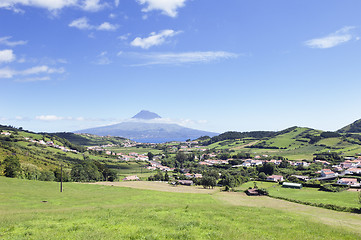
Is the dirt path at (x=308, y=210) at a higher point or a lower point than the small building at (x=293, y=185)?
higher

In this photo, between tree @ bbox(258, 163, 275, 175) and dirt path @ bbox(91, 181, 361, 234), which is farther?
tree @ bbox(258, 163, 275, 175)

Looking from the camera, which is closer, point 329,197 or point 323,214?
point 323,214

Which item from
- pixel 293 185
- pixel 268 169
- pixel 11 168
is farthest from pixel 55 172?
pixel 268 169

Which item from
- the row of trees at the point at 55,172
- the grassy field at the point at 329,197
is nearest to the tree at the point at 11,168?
the row of trees at the point at 55,172

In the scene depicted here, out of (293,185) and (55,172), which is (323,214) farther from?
(55,172)

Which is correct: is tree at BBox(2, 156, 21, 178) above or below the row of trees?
above

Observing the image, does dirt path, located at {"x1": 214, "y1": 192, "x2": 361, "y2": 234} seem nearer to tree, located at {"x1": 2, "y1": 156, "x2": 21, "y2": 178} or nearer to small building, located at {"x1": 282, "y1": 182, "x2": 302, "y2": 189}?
small building, located at {"x1": 282, "y1": 182, "x2": 302, "y2": 189}

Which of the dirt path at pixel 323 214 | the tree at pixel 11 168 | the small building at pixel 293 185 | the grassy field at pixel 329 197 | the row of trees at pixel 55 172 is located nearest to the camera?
the dirt path at pixel 323 214

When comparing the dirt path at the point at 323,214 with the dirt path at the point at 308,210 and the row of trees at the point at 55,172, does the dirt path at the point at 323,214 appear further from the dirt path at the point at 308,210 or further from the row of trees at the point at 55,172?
the row of trees at the point at 55,172

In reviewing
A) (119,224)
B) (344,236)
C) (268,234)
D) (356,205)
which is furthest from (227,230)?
(356,205)

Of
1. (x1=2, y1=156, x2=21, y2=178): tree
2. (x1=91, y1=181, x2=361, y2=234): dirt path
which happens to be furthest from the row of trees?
(x1=91, y1=181, x2=361, y2=234): dirt path

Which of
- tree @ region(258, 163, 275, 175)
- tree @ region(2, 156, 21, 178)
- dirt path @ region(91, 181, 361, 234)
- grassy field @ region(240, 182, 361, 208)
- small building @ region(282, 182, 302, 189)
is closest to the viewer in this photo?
dirt path @ region(91, 181, 361, 234)

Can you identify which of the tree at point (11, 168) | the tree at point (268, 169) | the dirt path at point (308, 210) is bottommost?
the tree at point (268, 169)

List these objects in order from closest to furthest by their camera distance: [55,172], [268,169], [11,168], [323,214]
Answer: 1. [323,214]
2. [11,168]
3. [55,172]
4. [268,169]
